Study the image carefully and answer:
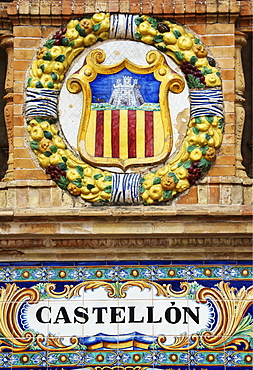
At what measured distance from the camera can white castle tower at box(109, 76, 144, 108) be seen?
1128cm

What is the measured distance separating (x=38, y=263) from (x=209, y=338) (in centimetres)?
194

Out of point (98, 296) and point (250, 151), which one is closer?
point (98, 296)

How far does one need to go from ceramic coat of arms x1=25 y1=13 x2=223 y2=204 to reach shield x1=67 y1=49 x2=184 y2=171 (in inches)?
0.4

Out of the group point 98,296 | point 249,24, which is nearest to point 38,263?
point 98,296

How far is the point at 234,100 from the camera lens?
A: 1133 cm

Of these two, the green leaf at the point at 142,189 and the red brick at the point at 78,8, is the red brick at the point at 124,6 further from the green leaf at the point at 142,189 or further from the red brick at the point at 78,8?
the green leaf at the point at 142,189

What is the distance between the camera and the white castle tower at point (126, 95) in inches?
444

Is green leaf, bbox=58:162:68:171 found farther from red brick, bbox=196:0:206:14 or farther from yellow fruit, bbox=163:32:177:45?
red brick, bbox=196:0:206:14

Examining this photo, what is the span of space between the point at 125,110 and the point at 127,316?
217 centimetres

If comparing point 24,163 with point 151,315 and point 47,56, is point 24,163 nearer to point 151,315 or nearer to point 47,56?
point 47,56

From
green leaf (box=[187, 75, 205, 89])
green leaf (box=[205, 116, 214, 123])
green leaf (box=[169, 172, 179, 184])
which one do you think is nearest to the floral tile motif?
green leaf (box=[169, 172, 179, 184])

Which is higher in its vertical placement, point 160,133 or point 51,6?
point 51,6

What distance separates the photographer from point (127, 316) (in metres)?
11.0

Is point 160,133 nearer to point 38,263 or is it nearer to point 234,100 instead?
point 234,100
